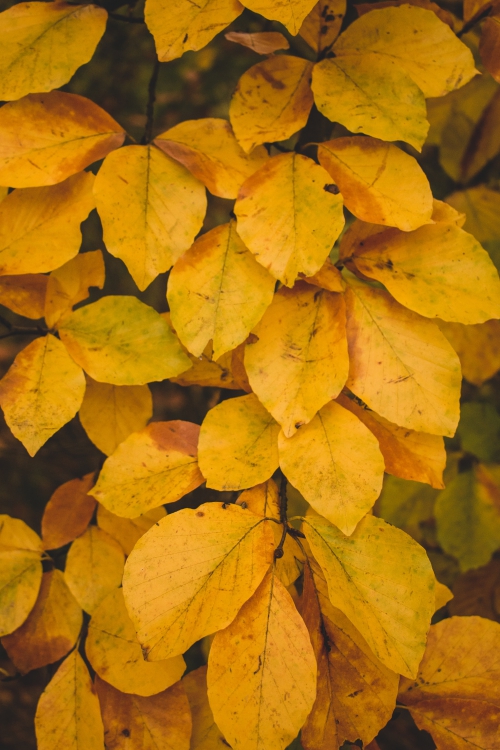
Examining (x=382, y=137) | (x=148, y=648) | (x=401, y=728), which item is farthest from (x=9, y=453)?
(x=382, y=137)

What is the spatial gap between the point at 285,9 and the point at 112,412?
39 cm

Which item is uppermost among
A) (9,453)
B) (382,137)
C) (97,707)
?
(382,137)

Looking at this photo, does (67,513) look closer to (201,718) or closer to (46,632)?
(46,632)

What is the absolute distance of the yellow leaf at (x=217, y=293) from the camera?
1.62 ft

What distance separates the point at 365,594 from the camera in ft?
1.57

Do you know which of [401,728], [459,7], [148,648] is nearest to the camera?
[148,648]

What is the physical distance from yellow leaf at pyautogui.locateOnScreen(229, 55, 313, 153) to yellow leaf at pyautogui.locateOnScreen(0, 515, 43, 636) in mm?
458

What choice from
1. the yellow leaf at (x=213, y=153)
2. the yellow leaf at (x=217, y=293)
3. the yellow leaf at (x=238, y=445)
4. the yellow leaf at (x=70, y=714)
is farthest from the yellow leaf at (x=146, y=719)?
the yellow leaf at (x=213, y=153)

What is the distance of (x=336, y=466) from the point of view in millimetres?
496

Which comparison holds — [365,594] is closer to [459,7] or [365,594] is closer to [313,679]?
[313,679]

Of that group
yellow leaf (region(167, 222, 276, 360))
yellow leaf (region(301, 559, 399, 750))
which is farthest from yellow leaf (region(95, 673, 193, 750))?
yellow leaf (region(167, 222, 276, 360))

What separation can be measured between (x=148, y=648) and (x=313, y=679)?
0.42 ft

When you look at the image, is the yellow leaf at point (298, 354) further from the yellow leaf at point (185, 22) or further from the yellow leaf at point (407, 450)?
the yellow leaf at point (185, 22)

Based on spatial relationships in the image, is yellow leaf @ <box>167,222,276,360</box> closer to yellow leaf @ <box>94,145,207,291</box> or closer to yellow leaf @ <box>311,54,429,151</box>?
yellow leaf @ <box>94,145,207,291</box>
